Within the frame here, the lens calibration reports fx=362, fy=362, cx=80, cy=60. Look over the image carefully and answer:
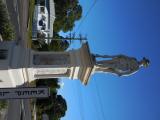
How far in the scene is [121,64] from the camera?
17297 mm

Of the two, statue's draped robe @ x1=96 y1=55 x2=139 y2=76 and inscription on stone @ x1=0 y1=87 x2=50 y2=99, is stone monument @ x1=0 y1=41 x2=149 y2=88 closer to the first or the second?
statue's draped robe @ x1=96 y1=55 x2=139 y2=76

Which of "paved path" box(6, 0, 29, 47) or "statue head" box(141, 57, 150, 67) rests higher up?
"statue head" box(141, 57, 150, 67)

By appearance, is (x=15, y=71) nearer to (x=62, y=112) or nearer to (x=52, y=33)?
(x=62, y=112)

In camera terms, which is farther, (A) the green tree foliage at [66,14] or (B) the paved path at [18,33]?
(A) the green tree foliage at [66,14]

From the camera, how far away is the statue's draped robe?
1714 cm

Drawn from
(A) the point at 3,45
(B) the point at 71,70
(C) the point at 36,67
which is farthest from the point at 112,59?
(A) the point at 3,45

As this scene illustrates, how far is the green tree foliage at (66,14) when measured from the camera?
181ft

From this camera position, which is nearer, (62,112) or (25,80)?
(25,80)

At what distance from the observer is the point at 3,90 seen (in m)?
10.5

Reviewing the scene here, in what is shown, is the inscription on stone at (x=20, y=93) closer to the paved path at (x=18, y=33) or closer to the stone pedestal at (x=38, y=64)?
Answer: the stone pedestal at (x=38, y=64)

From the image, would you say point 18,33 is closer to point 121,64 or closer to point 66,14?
point 121,64

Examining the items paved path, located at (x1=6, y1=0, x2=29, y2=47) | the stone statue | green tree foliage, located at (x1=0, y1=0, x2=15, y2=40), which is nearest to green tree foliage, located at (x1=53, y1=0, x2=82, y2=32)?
paved path, located at (x1=6, y1=0, x2=29, y2=47)

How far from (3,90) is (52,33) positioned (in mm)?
46901

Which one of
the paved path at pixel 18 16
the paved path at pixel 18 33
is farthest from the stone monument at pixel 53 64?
the paved path at pixel 18 16
